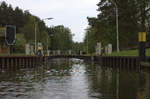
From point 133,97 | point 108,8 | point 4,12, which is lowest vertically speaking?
point 133,97

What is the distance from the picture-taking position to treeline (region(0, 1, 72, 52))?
93094mm

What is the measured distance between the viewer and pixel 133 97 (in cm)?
1015

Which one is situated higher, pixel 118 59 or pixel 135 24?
pixel 135 24

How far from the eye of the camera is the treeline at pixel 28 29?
305ft

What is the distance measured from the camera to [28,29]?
329ft

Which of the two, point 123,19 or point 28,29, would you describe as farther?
point 28,29

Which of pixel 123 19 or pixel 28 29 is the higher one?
pixel 28 29

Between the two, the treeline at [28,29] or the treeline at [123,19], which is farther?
the treeline at [28,29]

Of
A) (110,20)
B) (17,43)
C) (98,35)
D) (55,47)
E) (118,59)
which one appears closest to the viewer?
(118,59)

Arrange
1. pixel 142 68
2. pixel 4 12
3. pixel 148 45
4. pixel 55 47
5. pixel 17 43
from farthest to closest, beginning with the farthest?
pixel 55 47 < pixel 4 12 < pixel 17 43 < pixel 148 45 < pixel 142 68

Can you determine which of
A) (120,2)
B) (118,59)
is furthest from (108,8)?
(118,59)

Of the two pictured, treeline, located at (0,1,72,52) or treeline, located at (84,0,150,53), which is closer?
treeline, located at (84,0,150,53)

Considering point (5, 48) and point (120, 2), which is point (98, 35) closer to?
point (120, 2)

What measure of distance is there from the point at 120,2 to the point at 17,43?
3172 cm
